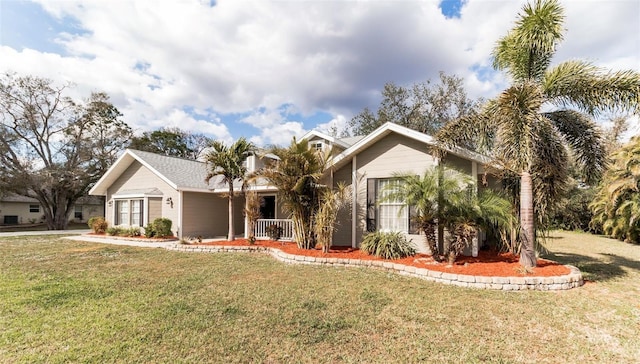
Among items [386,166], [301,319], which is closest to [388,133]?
[386,166]

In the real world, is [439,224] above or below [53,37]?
below

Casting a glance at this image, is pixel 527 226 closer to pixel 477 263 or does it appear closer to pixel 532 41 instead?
pixel 477 263

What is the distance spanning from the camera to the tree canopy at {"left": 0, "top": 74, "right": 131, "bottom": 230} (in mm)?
23828

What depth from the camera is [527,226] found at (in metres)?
7.80

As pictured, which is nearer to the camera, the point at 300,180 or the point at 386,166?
the point at 300,180

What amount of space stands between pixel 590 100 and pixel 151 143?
3919cm

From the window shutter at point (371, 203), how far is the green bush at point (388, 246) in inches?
39.9

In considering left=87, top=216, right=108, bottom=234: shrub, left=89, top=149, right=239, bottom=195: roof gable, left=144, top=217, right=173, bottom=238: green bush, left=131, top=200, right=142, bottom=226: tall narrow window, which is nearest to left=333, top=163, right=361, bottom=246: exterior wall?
left=89, top=149, right=239, bottom=195: roof gable

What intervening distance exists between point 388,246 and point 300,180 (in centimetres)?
370

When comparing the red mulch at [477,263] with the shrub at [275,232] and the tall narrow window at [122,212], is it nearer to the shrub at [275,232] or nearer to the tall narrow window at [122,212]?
the shrub at [275,232]

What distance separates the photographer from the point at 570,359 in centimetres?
388

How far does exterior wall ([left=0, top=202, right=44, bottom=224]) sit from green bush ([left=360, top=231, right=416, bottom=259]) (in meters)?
40.6

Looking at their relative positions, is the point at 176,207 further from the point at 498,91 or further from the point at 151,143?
the point at 151,143

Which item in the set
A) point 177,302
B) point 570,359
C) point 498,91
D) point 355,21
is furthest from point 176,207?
point 570,359
